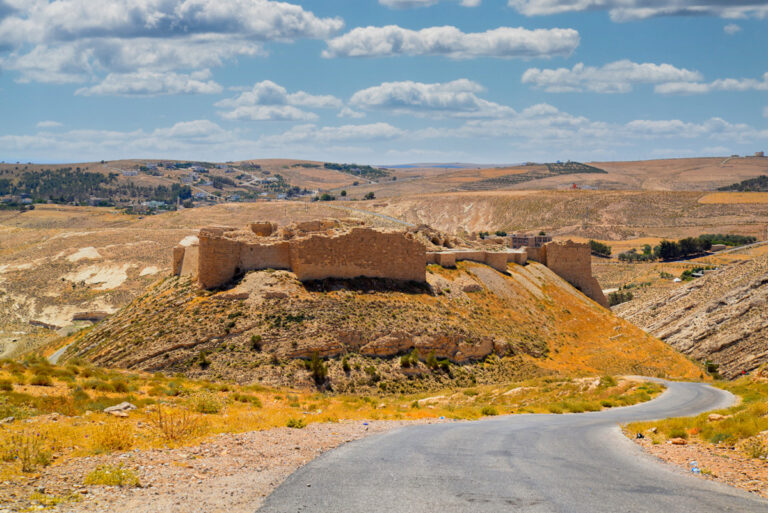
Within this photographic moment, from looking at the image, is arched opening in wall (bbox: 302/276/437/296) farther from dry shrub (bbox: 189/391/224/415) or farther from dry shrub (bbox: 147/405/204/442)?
dry shrub (bbox: 147/405/204/442)

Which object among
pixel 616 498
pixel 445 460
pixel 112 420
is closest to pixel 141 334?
pixel 112 420

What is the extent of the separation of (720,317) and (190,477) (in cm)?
4796

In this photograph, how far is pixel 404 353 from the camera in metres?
31.9

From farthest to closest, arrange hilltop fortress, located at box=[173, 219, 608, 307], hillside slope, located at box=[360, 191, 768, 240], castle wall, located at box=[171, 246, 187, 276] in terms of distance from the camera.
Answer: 1. hillside slope, located at box=[360, 191, 768, 240]
2. castle wall, located at box=[171, 246, 187, 276]
3. hilltop fortress, located at box=[173, 219, 608, 307]

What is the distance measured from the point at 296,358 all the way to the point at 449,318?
9502 millimetres

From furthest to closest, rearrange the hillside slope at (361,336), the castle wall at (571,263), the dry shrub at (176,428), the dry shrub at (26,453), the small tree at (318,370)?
the castle wall at (571,263) → the hillside slope at (361,336) → the small tree at (318,370) → the dry shrub at (176,428) → the dry shrub at (26,453)

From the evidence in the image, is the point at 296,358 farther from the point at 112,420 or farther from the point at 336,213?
the point at 336,213

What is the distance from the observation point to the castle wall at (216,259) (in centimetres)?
3325

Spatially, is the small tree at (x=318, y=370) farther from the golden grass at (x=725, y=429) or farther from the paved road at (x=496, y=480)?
the golden grass at (x=725, y=429)

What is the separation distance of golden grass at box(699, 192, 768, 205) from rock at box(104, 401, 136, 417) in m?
157

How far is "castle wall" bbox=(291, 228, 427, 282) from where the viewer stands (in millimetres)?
33994

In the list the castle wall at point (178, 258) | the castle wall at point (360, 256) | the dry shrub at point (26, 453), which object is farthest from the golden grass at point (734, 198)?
the dry shrub at point (26, 453)

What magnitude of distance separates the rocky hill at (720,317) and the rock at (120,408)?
37.9 metres

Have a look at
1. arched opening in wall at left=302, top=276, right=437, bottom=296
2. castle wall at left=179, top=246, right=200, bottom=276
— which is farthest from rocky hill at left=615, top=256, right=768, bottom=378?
castle wall at left=179, top=246, right=200, bottom=276
